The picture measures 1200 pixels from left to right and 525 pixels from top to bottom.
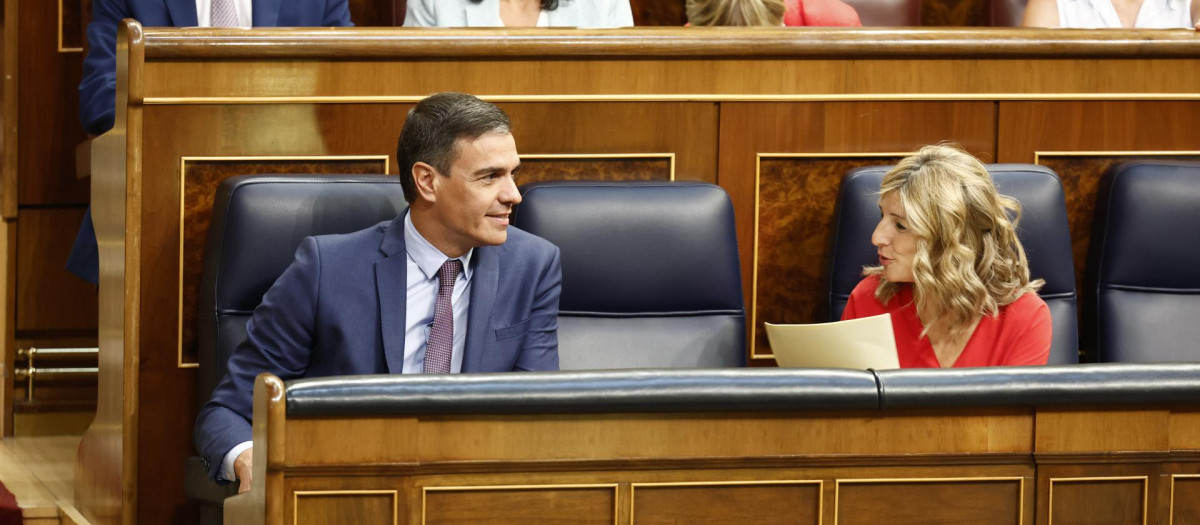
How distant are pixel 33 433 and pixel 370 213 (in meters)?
0.82

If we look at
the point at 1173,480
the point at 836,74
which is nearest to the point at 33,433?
the point at 836,74

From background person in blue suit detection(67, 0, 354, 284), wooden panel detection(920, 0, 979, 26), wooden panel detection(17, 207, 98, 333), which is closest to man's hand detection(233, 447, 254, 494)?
Answer: background person in blue suit detection(67, 0, 354, 284)

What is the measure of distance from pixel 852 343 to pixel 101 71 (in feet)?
2.67

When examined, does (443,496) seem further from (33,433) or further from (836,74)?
(33,433)

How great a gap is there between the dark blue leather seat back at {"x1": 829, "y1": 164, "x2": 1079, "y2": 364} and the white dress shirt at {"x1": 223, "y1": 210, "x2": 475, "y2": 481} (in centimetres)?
37

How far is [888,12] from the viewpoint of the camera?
203 centimetres

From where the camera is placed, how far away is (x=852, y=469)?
0.88 meters

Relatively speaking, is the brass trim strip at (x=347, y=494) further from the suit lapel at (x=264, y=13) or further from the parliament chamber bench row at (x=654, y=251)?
the suit lapel at (x=264, y=13)

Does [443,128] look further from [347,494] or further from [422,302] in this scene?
[347,494]

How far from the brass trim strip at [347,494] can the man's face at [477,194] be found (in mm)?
376

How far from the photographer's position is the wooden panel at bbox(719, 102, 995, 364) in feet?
4.66

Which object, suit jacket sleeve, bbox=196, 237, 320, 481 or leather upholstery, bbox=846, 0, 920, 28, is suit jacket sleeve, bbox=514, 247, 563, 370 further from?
leather upholstery, bbox=846, 0, 920, 28

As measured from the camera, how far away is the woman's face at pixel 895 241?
1.24 metres

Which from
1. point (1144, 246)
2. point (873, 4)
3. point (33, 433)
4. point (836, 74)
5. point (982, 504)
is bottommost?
point (33, 433)
